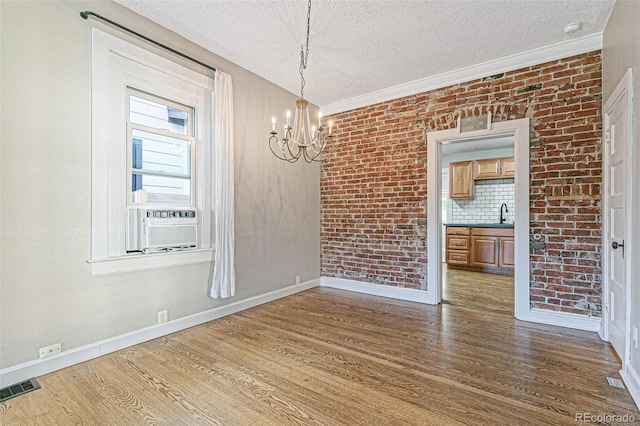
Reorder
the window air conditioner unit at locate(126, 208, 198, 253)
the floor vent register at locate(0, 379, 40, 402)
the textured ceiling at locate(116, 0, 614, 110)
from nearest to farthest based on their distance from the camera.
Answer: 1. the floor vent register at locate(0, 379, 40, 402)
2. the textured ceiling at locate(116, 0, 614, 110)
3. the window air conditioner unit at locate(126, 208, 198, 253)

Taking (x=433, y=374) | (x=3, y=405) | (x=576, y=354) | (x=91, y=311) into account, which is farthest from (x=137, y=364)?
(x=576, y=354)

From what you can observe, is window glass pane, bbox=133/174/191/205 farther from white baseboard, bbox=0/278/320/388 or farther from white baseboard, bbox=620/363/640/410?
white baseboard, bbox=620/363/640/410

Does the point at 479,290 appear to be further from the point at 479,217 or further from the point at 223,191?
the point at 223,191

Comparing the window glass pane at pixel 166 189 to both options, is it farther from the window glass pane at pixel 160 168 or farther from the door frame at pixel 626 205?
the door frame at pixel 626 205

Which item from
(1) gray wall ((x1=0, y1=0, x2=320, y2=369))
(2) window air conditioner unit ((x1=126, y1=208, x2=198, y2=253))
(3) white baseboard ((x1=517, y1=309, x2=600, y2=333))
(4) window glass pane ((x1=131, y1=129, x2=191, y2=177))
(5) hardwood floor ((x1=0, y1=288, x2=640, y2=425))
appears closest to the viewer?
(5) hardwood floor ((x1=0, y1=288, x2=640, y2=425))

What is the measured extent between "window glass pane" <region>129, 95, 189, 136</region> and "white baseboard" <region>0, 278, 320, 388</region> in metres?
1.95

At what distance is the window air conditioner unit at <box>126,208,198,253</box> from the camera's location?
2.76m

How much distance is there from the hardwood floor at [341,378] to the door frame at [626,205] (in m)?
0.29

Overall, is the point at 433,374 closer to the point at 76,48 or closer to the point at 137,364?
the point at 137,364

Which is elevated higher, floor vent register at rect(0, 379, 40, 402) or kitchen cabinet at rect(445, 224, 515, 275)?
kitchen cabinet at rect(445, 224, 515, 275)

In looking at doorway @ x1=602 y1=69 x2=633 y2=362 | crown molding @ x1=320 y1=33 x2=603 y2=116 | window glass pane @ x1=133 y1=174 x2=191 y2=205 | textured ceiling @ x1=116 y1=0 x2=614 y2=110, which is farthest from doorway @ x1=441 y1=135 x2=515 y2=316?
window glass pane @ x1=133 y1=174 x2=191 y2=205

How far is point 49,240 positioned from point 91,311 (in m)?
0.66

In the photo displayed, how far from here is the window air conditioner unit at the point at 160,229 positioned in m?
2.76

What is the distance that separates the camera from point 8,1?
210cm
